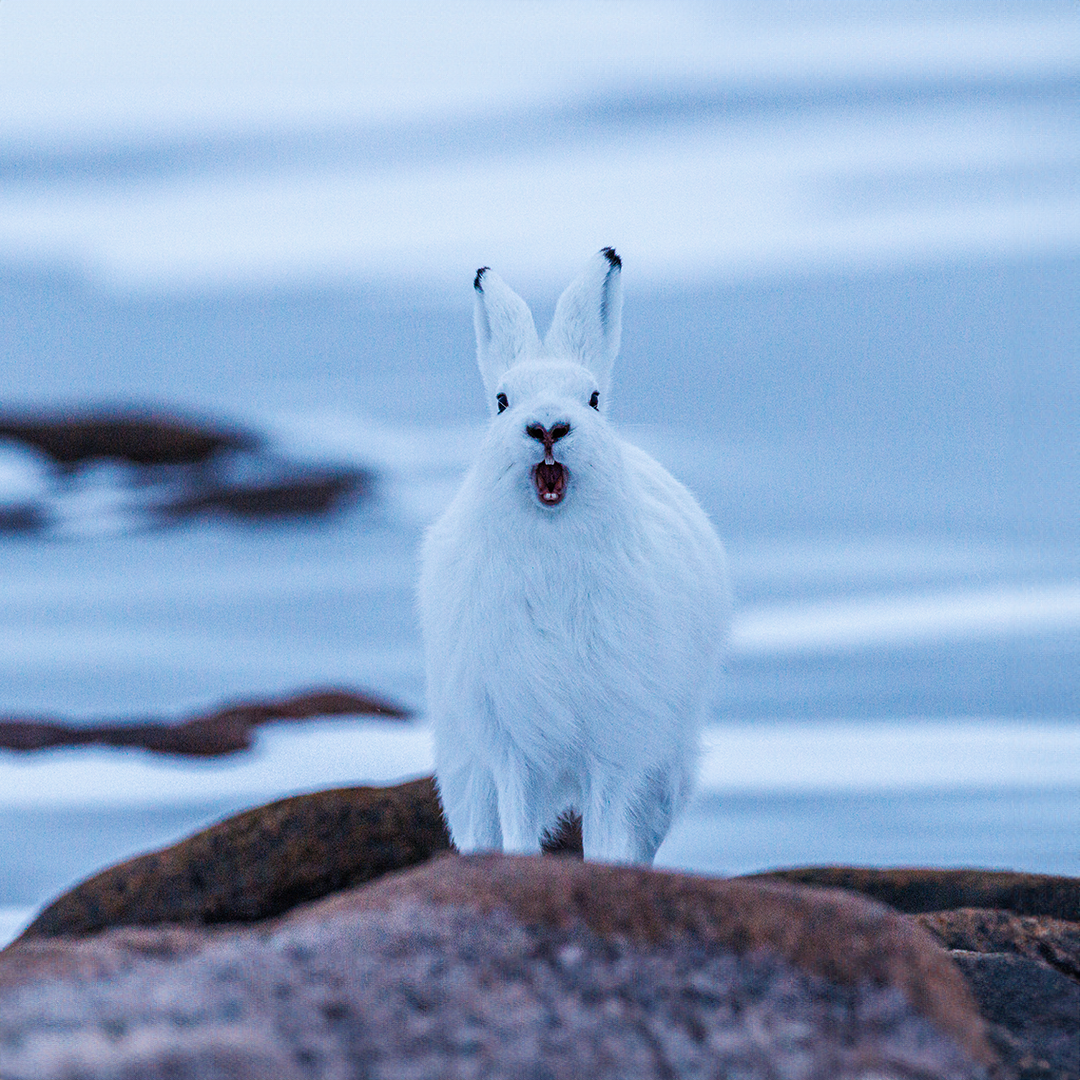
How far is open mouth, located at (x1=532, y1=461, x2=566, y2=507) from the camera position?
5.93 metres

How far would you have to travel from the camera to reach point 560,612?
614 cm

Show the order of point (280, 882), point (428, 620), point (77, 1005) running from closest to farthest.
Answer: point (77, 1005) → point (428, 620) → point (280, 882)

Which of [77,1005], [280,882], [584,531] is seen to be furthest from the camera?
[280,882]

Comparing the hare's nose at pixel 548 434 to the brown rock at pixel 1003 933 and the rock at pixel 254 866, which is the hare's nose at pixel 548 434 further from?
the brown rock at pixel 1003 933

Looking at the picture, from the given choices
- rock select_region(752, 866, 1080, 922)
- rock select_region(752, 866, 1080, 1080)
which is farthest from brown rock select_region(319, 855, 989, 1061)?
rock select_region(752, 866, 1080, 922)

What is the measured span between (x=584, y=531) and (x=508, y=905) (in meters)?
2.28

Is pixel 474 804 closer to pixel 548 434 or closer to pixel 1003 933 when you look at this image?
pixel 548 434

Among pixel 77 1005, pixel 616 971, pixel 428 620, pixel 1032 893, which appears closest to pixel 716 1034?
pixel 616 971

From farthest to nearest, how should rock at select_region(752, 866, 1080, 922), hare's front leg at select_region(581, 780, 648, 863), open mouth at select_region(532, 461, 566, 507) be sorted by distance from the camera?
1. rock at select_region(752, 866, 1080, 922)
2. hare's front leg at select_region(581, 780, 648, 863)
3. open mouth at select_region(532, 461, 566, 507)

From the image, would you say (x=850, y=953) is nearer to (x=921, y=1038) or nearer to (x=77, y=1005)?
(x=921, y=1038)

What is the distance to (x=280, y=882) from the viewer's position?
7754mm

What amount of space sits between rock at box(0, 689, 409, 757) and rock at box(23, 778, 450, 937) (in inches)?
121

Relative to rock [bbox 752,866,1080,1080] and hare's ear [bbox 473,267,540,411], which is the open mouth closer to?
hare's ear [bbox 473,267,540,411]

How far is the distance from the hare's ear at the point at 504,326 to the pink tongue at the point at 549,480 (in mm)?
655
